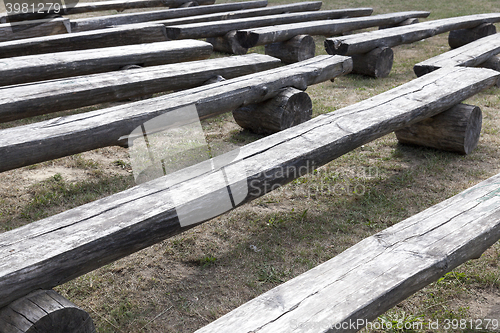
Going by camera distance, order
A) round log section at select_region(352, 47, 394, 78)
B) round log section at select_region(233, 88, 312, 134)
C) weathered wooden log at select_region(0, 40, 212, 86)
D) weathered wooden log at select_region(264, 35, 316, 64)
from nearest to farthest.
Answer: weathered wooden log at select_region(0, 40, 212, 86), round log section at select_region(233, 88, 312, 134), round log section at select_region(352, 47, 394, 78), weathered wooden log at select_region(264, 35, 316, 64)

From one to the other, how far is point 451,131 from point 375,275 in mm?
2442

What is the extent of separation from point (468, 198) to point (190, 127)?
9.31 ft

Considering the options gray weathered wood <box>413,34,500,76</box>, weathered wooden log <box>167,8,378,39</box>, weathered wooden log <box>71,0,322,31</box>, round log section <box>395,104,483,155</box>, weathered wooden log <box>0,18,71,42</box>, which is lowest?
round log section <box>395,104,483,155</box>

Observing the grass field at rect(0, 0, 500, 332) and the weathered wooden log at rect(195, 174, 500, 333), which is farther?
the grass field at rect(0, 0, 500, 332)

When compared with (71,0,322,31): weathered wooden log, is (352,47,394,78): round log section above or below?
below

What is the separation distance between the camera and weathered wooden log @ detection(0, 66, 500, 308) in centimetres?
182

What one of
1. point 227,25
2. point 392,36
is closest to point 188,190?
point 392,36

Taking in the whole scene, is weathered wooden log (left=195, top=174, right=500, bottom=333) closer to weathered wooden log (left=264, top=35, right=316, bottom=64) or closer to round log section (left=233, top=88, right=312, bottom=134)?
round log section (left=233, top=88, right=312, bottom=134)

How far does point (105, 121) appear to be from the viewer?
10.3ft

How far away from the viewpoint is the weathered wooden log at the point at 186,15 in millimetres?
6844

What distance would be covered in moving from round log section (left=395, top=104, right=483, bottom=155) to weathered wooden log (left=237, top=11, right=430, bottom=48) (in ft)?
9.56

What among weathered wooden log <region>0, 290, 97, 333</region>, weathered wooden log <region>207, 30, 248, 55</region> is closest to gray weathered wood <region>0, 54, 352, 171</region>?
weathered wooden log <region>0, 290, 97, 333</region>

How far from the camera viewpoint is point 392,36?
20.6ft

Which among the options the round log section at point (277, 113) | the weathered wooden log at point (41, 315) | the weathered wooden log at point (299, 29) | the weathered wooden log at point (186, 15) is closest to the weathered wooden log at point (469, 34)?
the weathered wooden log at point (299, 29)
